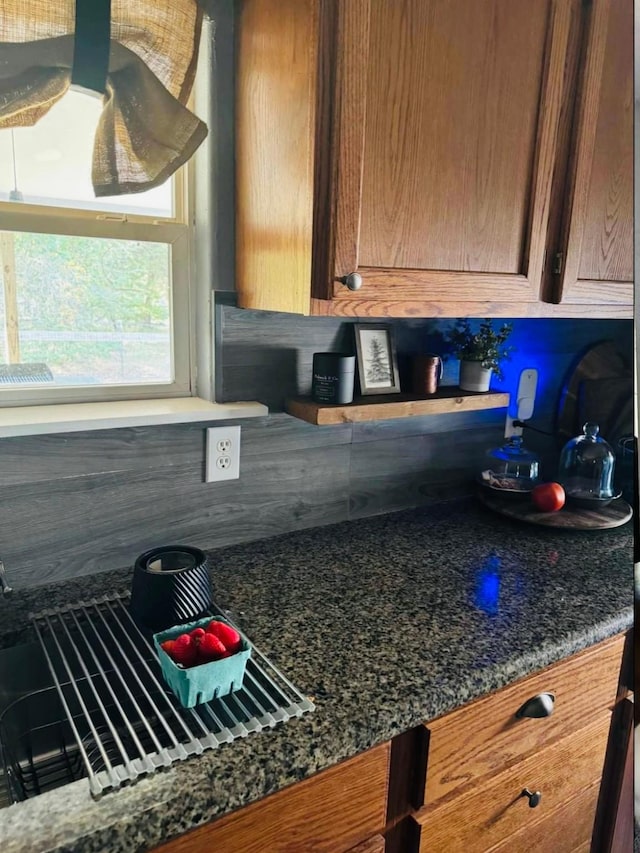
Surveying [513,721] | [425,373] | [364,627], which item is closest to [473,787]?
[513,721]

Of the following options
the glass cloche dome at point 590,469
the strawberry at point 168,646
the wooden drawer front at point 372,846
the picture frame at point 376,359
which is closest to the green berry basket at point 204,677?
the strawberry at point 168,646

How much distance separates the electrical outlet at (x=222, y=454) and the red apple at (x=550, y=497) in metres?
0.77

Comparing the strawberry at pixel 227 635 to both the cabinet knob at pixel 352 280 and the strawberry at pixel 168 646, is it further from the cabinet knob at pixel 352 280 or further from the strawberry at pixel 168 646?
the cabinet knob at pixel 352 280

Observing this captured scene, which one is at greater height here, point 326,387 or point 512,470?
point 326,387

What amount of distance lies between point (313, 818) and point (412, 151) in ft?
3.35

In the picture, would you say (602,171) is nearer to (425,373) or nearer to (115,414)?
(425,373)

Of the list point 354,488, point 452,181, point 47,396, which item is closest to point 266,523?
point 354,488

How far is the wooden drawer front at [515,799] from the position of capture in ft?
3.24

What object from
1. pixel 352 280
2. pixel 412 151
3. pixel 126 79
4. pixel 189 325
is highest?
pixel 126 79

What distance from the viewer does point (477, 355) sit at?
1.49m

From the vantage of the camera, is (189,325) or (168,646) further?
(189,325)

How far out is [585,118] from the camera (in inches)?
47.6

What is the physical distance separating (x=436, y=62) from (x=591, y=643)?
3.42 feet

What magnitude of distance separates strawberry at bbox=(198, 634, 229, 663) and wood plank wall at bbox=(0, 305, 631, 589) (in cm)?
45
